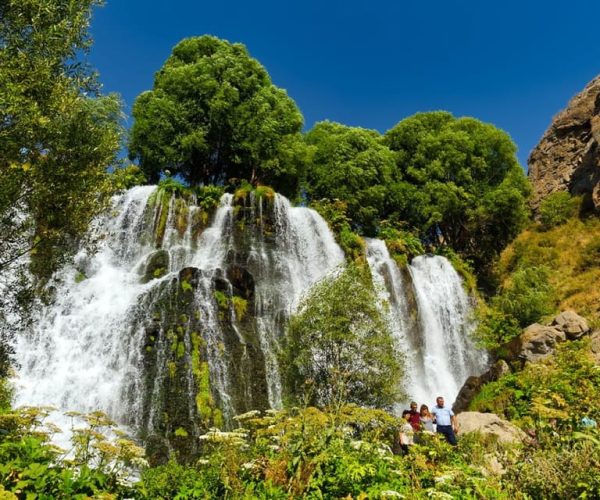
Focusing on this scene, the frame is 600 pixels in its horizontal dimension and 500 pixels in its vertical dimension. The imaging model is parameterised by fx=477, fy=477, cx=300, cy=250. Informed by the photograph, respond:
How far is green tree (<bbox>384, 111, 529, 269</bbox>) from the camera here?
3688 cm

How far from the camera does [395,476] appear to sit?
6.32 m

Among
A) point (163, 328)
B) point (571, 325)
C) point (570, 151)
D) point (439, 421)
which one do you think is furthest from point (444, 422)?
point (570, 151)

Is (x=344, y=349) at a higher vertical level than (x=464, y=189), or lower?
lower

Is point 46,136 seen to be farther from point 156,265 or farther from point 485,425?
point 485,425

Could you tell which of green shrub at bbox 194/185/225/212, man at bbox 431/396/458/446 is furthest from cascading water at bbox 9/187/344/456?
man at bbox 431/396/458/446

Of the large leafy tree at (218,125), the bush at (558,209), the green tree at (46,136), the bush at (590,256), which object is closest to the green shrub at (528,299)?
the bush at (590,256)

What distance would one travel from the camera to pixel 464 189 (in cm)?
3819

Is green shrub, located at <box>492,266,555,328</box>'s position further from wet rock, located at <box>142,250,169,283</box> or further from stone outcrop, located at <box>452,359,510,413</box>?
wet rock, located at <box>142,250,169,283</box>

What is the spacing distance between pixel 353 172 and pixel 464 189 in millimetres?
9299

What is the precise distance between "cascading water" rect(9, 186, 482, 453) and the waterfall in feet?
0.25

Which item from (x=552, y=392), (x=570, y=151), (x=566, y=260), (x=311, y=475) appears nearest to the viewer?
(x=311, y=475)

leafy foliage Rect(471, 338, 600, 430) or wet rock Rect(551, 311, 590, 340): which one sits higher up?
wet rock Rect(551, 311, 590, 340)

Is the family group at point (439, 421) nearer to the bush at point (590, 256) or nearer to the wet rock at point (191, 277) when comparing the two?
the wet rock at point (191, 277)

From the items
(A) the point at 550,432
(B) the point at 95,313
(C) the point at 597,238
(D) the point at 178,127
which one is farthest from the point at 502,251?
(A) the point at 550,432
